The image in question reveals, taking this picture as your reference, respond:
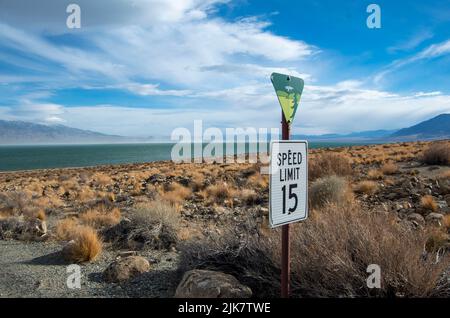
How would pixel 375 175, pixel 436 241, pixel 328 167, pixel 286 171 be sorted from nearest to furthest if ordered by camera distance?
pixel 286 171 → pixel 436 241 → pixel 328 167 → pixel 375 175

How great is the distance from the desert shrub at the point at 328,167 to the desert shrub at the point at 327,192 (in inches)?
173

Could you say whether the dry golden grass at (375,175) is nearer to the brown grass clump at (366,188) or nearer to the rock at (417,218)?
the brown grass clump at (366,188)

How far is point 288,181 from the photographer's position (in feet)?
12.0

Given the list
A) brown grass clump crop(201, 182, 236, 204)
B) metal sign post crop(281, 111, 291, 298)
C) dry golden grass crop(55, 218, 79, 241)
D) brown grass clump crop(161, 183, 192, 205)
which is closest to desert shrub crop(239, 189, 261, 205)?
brown grass clump crop(201, 182, 236, 204)

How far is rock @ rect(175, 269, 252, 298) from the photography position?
481 centimetres

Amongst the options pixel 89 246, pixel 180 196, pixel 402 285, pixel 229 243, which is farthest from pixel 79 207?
pixel 402 285

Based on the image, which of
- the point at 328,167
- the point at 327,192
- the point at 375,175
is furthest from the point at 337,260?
the point at 375,175

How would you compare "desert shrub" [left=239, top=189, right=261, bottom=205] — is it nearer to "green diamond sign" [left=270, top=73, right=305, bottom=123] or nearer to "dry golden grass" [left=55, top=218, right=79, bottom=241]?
"dry golden grass" [left=55, top=218, right=79, bottom=241]

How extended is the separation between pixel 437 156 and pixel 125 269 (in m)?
18.0

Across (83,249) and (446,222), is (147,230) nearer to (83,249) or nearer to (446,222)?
(83,249)

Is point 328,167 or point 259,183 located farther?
point 259,183
